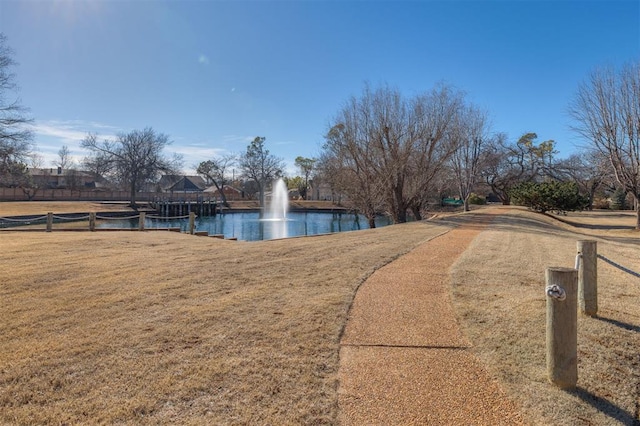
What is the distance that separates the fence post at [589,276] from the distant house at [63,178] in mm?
68382

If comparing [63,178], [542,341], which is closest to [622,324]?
[542,341]

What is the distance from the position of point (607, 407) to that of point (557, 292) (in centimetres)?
79

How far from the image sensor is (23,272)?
18.8ft

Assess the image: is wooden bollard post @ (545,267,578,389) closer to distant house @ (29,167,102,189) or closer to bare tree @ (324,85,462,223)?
bare tree @ (324,85,462,223)

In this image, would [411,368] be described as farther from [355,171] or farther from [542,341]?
[355,171]

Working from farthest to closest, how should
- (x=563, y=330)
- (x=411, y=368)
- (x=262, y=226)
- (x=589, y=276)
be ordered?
1. (x=262, y=226)
2. (x=589, y=276)
3. (x=411, y=368)
4. (x=563, y=330)

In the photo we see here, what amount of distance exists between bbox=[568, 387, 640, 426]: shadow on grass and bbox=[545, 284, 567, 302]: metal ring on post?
67cm

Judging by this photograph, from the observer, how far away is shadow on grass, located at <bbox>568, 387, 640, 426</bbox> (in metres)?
2.43

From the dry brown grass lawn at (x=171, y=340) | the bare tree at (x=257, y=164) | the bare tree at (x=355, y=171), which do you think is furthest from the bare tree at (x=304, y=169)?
the dry brown grass lawn at (x=171, y=340)

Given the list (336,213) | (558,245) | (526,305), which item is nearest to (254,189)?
(336,213)

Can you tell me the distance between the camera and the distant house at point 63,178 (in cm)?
6100

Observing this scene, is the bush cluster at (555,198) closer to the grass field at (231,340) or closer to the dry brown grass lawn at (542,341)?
the dry brown grass lawn at (542,341)

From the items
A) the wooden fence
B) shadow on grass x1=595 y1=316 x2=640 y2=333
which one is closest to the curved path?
shadow on grass x1=595 y1=316 x2=640 y2=333

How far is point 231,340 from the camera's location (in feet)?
11.4
